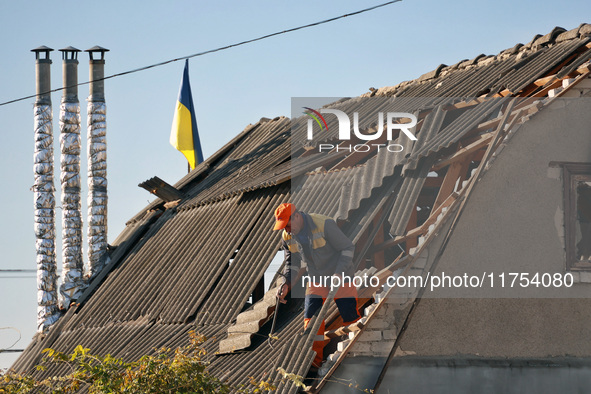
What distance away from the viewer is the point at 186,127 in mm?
25875

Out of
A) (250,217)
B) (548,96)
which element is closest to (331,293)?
(548,96)

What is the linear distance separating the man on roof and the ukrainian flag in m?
14.7

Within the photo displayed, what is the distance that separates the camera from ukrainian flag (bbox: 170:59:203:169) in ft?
84.2

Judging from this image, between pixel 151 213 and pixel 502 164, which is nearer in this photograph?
pixel 502 164

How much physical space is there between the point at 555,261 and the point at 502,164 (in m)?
1.30

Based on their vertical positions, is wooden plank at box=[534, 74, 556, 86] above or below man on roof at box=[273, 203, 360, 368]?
above

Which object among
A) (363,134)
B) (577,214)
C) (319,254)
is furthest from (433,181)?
(363,134)

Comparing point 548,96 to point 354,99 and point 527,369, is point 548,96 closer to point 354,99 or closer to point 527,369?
point 527,369

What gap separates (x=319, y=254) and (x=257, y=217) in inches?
174

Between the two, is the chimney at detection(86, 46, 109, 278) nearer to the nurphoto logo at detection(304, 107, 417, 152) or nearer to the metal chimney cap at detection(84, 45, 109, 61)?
the metal chimney cap at detection(84, 45, 109, 61)

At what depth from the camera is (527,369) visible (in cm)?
1107

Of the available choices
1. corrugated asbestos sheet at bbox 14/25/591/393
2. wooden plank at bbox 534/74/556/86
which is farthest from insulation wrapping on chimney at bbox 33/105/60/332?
wooden plank at bbox 534/74/556/86

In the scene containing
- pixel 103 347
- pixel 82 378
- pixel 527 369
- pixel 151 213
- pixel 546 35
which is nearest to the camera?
pixel 82 378

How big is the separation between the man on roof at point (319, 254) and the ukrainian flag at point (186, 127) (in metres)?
14.7
